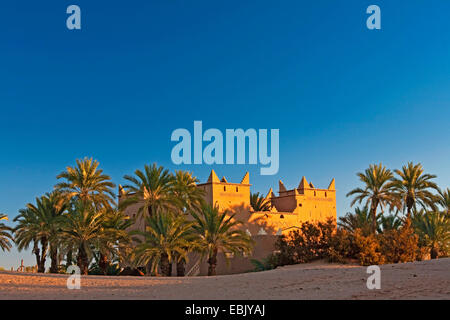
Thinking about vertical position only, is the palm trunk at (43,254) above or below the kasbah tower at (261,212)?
below

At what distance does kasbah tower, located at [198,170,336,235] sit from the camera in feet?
135

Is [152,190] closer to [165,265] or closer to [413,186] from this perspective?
[165,265]

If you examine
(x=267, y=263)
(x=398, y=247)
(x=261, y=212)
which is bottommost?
(x=267, y=263)

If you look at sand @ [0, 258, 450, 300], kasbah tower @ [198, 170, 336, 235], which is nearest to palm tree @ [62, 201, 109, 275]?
kasbah tower @ [198, 170, 336, 235]

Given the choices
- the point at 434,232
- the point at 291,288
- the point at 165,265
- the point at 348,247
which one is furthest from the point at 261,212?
the point at 291,288

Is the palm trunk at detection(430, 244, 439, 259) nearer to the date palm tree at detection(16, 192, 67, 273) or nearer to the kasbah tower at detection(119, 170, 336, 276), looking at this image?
the kasbah tower at detection(119, 170, 336, 276)

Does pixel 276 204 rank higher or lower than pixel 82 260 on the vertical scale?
higher

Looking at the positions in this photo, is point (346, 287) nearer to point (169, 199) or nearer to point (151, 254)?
point (151, 254)

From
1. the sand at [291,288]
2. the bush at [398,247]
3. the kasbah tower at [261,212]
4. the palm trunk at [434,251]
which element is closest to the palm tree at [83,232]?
the kasbah tower at [261,212]

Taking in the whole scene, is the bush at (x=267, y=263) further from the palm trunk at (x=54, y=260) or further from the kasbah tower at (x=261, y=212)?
the palm trunk at (x=54, y=260)

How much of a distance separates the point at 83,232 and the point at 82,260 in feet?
5.62

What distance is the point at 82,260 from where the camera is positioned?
3002 centimetres

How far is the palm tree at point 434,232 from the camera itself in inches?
1480
